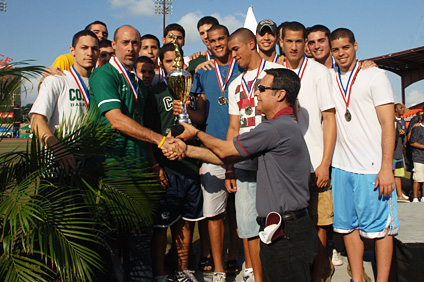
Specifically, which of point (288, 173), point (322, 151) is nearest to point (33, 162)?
point (288, 173)

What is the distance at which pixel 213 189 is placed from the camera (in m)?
4.50

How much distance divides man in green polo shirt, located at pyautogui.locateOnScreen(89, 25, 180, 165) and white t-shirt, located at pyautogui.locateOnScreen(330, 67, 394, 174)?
6.65 feet

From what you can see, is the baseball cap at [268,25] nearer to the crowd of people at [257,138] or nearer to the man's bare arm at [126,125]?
the crowd of people at [257,138]

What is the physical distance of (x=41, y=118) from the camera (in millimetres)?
3756

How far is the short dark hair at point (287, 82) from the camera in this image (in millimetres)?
3252

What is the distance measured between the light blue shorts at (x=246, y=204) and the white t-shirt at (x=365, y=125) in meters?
1.07

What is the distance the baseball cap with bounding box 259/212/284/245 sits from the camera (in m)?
3.03

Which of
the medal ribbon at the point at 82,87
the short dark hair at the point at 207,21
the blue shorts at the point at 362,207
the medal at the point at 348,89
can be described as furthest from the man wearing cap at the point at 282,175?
the short dark hair at the point at 207,21

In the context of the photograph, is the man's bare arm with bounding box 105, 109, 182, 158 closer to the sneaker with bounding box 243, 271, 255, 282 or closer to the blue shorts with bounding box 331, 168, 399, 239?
the sneaker with bounding box 243, 271, 255, 282

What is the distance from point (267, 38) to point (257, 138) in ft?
7.95

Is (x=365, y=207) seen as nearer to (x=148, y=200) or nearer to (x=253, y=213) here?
(x=253, y=213)

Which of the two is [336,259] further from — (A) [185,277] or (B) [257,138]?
(B) [257,138]

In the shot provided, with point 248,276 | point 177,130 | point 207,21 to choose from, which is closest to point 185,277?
point 248,276

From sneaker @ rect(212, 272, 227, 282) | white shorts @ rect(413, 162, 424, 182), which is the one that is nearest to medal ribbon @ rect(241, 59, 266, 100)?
sneaker @ rect(212, 272, 227, 282)
